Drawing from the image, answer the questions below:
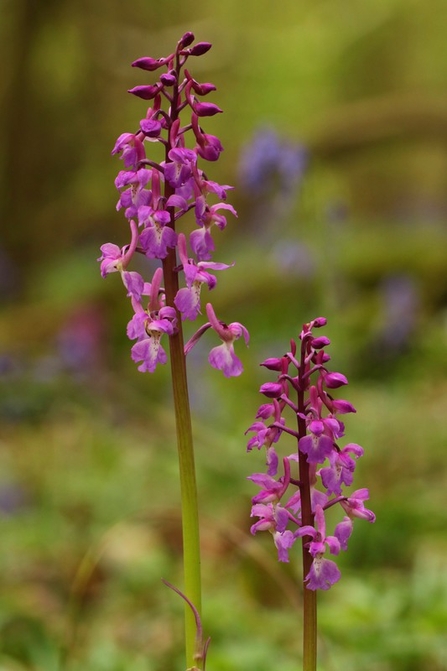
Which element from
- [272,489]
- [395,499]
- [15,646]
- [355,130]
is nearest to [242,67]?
[355,130]

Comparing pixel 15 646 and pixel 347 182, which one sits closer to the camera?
pixel 15 646

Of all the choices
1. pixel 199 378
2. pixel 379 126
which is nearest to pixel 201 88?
pixel 199 378

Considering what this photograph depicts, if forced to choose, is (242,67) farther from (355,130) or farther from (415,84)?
(355,130)

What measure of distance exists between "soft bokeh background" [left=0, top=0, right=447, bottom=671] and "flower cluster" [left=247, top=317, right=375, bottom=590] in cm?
93

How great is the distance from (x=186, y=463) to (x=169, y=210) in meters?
0.40

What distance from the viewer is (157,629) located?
3.68m

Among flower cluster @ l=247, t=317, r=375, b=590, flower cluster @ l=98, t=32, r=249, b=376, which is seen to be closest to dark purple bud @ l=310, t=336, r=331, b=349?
flower cluster @ l=247, t=317, r=375, b=590

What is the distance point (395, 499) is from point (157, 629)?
1371mm

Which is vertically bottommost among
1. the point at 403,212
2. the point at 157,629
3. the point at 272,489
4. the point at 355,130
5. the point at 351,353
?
the point at 157,629

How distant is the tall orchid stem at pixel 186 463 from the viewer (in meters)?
1.48

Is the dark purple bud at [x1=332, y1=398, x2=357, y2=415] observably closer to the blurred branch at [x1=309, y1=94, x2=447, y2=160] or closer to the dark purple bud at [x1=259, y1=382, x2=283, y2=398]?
the dark purple bud at [x1=259, y1=382, x2=283, y2=398]

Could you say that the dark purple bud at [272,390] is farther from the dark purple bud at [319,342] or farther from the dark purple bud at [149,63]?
the dark purple bud at [149,63]

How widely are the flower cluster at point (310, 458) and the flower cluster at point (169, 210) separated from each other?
92mm

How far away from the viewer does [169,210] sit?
1.49m
